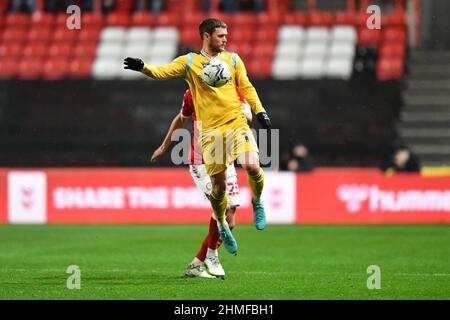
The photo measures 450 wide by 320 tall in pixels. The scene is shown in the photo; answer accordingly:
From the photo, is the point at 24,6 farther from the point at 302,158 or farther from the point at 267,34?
the point at 302,158

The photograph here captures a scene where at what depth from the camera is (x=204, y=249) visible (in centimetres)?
1116

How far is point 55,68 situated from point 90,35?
167 centimetres

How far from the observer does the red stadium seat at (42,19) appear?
91.0 ft

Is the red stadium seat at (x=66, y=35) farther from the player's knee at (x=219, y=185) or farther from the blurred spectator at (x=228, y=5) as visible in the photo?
the player's knee at (x=219, y=185)

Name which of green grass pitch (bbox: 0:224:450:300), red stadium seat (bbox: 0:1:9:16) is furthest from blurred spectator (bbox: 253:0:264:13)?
green grass pitch (bbox: 0:224:450:300)

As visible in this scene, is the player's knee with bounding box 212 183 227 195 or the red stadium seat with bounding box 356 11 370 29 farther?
the red stadium seat with bounding box 356 11 370 29

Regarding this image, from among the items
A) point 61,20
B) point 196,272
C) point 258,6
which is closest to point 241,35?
point 258,6

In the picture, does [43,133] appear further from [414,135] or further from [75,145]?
[414,135]

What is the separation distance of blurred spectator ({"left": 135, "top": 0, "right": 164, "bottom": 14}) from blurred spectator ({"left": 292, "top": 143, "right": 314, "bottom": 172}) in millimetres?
7649

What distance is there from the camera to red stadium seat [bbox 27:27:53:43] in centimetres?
2728

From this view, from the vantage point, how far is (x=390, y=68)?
24.7m

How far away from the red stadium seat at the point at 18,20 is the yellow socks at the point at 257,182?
18.4 metres

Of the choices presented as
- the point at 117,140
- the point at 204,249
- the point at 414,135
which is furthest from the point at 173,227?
the point at 204,249

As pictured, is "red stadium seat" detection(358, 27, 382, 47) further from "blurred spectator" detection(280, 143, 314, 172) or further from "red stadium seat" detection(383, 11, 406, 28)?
"blurred spectator" detection(280, 143, 314, 172)
